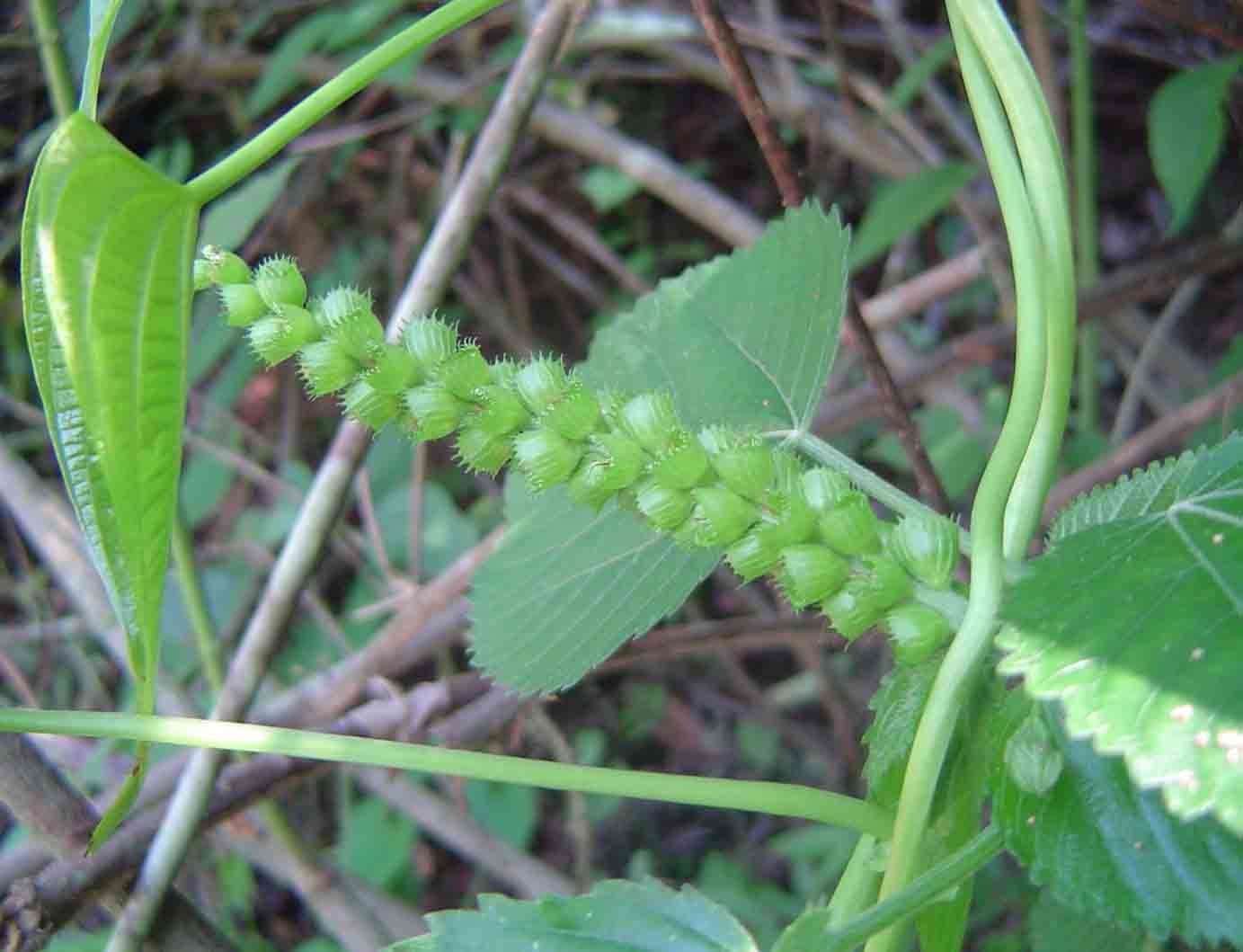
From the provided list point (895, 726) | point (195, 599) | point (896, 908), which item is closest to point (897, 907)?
point (896, 908)

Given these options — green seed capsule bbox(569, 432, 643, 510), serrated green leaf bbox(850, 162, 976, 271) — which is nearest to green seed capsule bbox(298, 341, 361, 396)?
green seed capsule bbox(569, 432, 643, 510)

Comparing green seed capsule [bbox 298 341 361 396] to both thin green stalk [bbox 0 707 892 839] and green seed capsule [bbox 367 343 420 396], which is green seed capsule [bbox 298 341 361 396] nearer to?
green seed capsule [bbox 367 343 420 396]

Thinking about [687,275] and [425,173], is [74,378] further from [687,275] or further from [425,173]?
[425,173]

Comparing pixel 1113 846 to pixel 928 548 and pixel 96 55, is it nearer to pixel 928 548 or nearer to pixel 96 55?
pixel 928 548

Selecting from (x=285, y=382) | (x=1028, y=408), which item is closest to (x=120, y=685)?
(x=285, y=382)

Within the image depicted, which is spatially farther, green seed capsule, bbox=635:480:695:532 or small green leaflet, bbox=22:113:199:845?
green seed capsule, bbox=635:480:695:532

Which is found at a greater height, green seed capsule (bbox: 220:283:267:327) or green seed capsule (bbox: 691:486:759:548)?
green seed capsule (bbox: 220:283:267:327)

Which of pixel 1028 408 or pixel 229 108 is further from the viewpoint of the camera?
pixel 229 108
